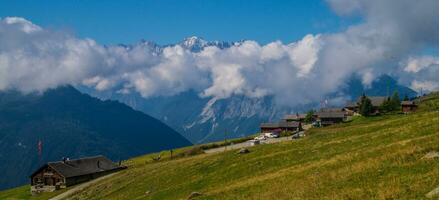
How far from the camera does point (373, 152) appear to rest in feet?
147

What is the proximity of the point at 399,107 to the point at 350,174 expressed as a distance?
514 ft

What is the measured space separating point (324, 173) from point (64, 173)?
104484mm

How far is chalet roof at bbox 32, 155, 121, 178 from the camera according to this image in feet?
443

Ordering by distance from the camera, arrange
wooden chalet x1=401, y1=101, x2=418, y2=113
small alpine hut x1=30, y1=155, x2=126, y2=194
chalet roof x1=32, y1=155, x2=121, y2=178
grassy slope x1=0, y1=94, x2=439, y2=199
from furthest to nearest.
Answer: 1. wooden chalet x1=401, y1=101, x2=418, y2=113
2. chalet roof x1=32, y1=155, x2=121, y2=178
3. small alpine hut x1=30, y1=155, x2=126, y2=194
4. grassy slope x1=0, y1=94, x2=439, y2=199

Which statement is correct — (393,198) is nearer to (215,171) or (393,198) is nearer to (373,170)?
(373,170)

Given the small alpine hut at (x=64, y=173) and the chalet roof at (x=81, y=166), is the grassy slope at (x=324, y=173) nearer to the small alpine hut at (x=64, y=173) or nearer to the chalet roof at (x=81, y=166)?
the small alpine hut at (x=64, y=173)

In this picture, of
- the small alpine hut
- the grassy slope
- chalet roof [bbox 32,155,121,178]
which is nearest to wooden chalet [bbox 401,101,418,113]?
chalet roof [bbox 32,155,121,178]

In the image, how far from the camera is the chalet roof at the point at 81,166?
135 m

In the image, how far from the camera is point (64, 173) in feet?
437

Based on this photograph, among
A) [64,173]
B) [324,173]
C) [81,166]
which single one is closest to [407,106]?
[81,166]

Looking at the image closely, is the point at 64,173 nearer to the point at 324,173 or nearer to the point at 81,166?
the point at 81,166

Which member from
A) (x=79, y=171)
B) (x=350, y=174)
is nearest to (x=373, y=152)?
(x=350, y=174)

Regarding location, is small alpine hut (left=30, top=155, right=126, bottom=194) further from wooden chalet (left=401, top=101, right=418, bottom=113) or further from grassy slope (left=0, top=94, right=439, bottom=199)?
wooden chalet (left=401, top=101, right=418, bottom=113)

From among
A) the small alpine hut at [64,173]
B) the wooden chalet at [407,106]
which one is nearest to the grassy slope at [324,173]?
the small alpine hut at [64,173]
